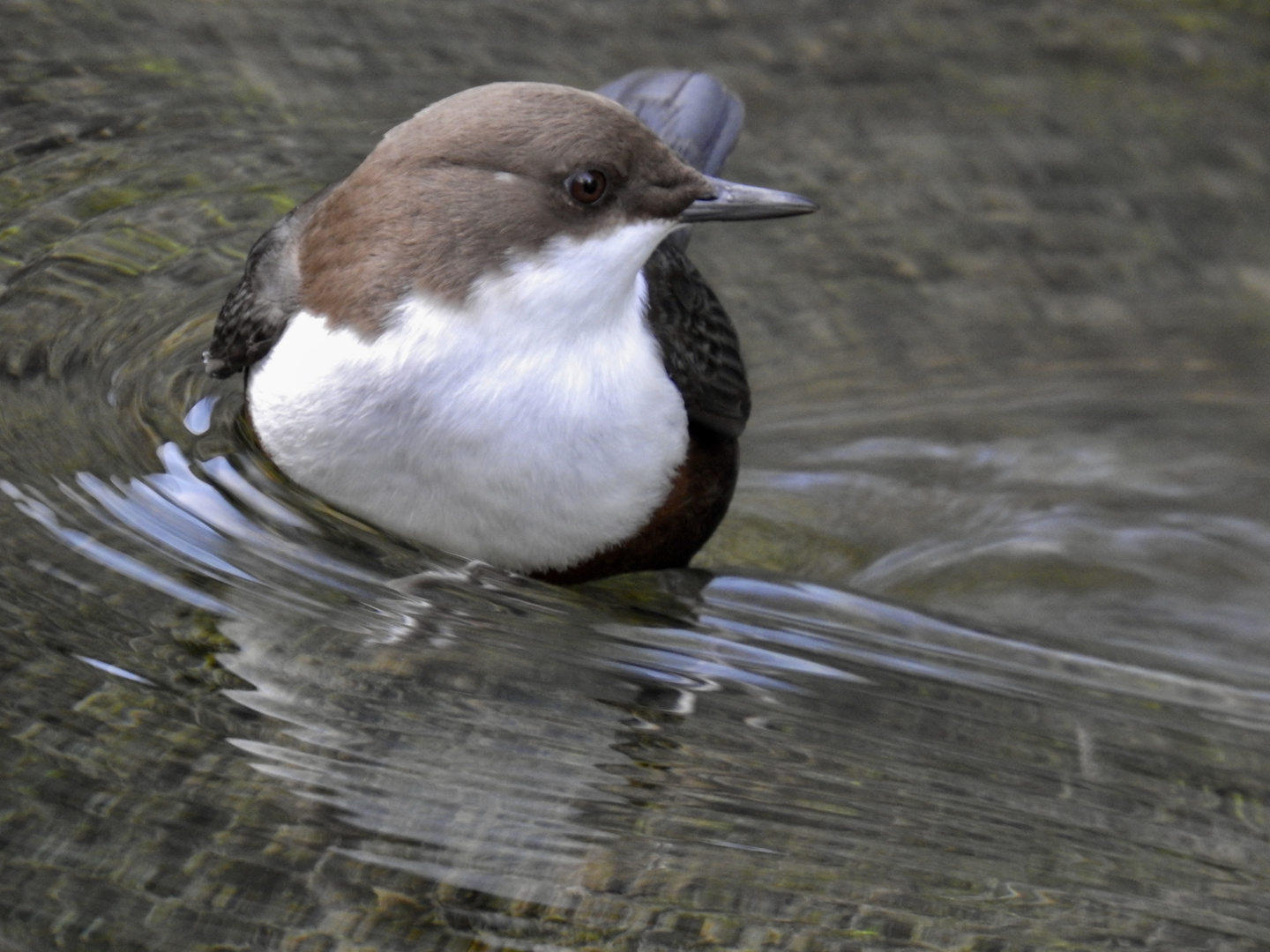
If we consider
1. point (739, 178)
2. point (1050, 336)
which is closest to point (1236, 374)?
point (1050, 336)

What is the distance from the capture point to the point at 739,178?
4.90 metres

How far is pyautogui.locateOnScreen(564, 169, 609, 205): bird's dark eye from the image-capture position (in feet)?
8.71

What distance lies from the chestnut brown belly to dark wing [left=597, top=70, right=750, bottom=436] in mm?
52

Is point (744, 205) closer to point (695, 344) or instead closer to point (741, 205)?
point (741, 205)

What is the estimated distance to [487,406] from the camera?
265 cm

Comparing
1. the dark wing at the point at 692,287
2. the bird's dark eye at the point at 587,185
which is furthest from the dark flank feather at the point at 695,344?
the bird's dark eye at the point at 587,185

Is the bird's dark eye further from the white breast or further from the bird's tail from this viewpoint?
the bird's tail

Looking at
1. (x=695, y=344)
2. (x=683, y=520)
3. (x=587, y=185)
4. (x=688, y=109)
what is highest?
(x=587, y=185)

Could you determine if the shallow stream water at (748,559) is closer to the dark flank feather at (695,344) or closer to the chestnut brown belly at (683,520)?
the chestnut brown belly at (683,520)

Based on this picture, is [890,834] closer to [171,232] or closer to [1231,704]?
[1231,704]

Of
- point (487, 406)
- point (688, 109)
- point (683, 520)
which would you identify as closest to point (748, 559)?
point (683, 520)

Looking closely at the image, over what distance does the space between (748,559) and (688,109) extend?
1142mm

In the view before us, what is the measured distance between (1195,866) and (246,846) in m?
1.36

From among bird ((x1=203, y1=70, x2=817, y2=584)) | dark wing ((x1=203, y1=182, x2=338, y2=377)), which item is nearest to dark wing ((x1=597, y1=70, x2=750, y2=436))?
bird ((x1=203, y1=70, x2=817, y2=584))
